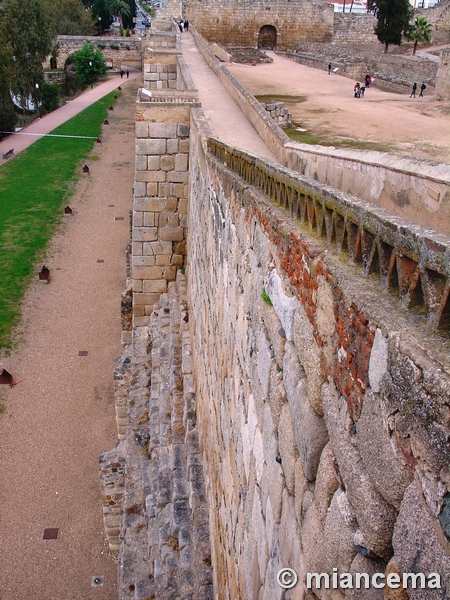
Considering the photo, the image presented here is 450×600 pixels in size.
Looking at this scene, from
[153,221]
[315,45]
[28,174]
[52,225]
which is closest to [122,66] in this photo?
[315,45]

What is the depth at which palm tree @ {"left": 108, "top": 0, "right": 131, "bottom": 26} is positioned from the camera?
57.8m

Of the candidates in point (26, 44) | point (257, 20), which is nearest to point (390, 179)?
point (26, 44)

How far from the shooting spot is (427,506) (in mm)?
1263

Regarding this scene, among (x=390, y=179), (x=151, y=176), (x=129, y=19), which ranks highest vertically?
(x=129, y=19)

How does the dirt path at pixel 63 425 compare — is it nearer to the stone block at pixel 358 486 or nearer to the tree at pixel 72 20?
the stone block at pixel 358 486

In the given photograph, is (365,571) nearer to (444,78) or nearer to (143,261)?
(143,261)

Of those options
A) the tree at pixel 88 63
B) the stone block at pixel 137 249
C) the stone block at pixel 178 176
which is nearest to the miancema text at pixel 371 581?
the stone block at pixel 178 176

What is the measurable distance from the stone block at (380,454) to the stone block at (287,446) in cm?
64

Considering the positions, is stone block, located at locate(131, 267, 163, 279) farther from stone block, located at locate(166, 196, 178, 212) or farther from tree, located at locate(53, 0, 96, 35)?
Answer: tree, located at locate(53, 0, 96, 35)

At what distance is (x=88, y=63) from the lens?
4459 centimetres

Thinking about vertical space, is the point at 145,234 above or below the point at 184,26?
below

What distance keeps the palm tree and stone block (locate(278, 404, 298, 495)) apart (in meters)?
65.3

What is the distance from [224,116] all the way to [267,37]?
111 feet

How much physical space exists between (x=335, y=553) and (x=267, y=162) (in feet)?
7.79
